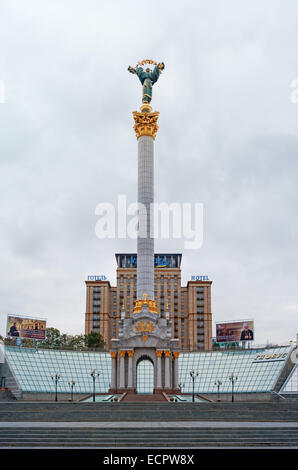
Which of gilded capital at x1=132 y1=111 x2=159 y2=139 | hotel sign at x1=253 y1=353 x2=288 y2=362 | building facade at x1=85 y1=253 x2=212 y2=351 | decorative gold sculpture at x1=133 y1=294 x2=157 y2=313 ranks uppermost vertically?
gilded capital at x1=132 y1=111 x2=159 y2=139

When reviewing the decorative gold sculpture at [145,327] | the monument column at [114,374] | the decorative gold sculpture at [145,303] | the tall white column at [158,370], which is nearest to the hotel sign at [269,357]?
the tall white column at [158,370]

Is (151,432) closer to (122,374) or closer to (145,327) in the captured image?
(122,374)

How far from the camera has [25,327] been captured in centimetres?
8544

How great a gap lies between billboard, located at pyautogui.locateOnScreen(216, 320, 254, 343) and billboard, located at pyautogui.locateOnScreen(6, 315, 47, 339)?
32.3 meters

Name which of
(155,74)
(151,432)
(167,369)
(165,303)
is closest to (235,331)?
(167,369)

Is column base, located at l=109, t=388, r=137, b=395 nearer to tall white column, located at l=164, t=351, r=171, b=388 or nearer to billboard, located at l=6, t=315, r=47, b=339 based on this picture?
tall white column, located at l=164, t=351, r=171, b=388

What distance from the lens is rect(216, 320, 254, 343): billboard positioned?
87.2 m

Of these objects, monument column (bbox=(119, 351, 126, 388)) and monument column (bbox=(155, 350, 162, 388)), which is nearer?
monument column (bbox=(155, 350, 162, 388))

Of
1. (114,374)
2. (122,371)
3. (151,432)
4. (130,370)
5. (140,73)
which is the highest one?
(140,73)

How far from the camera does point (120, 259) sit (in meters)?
163

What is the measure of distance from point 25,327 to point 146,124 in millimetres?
41712

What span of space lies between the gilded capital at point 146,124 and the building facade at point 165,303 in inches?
3477

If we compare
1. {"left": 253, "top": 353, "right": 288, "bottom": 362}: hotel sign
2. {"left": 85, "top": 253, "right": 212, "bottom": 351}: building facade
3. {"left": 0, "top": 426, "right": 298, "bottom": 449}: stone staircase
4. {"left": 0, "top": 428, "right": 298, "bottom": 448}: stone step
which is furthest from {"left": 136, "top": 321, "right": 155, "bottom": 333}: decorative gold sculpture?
{"left": 85, "top": 253, "right": 212, "bottom": 351}: building facade

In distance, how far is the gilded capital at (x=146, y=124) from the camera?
2810 inches
